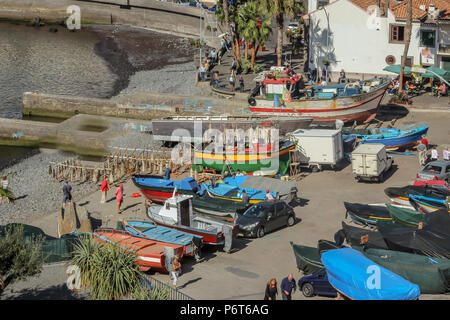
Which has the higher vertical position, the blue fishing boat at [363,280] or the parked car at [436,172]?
the parked car at [436,172]

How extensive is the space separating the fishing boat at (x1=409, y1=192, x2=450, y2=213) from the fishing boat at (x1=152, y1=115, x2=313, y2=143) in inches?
607

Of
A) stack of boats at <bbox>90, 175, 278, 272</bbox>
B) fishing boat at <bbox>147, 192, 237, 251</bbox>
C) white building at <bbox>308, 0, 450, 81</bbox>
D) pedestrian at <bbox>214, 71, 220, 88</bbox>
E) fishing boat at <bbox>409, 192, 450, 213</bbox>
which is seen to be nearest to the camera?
stack of boats at <bbox>90, 175, 278, 272</bbox>

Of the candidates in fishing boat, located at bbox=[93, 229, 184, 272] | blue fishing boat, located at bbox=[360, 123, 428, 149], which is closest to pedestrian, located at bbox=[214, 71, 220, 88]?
blue fishing boat, located at bbox=[360, 123, 428, 149]

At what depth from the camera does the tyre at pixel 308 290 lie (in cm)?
2169

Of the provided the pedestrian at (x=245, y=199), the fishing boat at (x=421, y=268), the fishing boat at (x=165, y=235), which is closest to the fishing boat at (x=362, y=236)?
the fishing boat at (x=421, y=268)

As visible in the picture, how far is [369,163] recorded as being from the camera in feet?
114

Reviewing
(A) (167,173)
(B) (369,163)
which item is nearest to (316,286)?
(B) (369,163)

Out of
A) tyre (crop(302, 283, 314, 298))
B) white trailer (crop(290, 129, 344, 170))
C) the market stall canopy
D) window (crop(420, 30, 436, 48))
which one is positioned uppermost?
window (crop(420, 30, 436, 48))

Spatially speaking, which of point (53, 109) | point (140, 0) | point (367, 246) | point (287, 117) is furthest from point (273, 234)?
point (140, 0)

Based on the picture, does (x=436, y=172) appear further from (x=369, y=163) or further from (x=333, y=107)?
(x=333, y=107)

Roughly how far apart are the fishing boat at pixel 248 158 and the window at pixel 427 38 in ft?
68.3

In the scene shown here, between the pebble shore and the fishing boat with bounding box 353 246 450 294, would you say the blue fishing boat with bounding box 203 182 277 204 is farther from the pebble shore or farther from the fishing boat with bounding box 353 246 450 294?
the fishing boat with bounding box 353 246 450 294

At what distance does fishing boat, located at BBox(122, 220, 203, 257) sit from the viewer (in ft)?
80.8

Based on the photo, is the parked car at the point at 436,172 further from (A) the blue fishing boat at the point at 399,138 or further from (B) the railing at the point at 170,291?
(B) the railing at the point at 170,291
